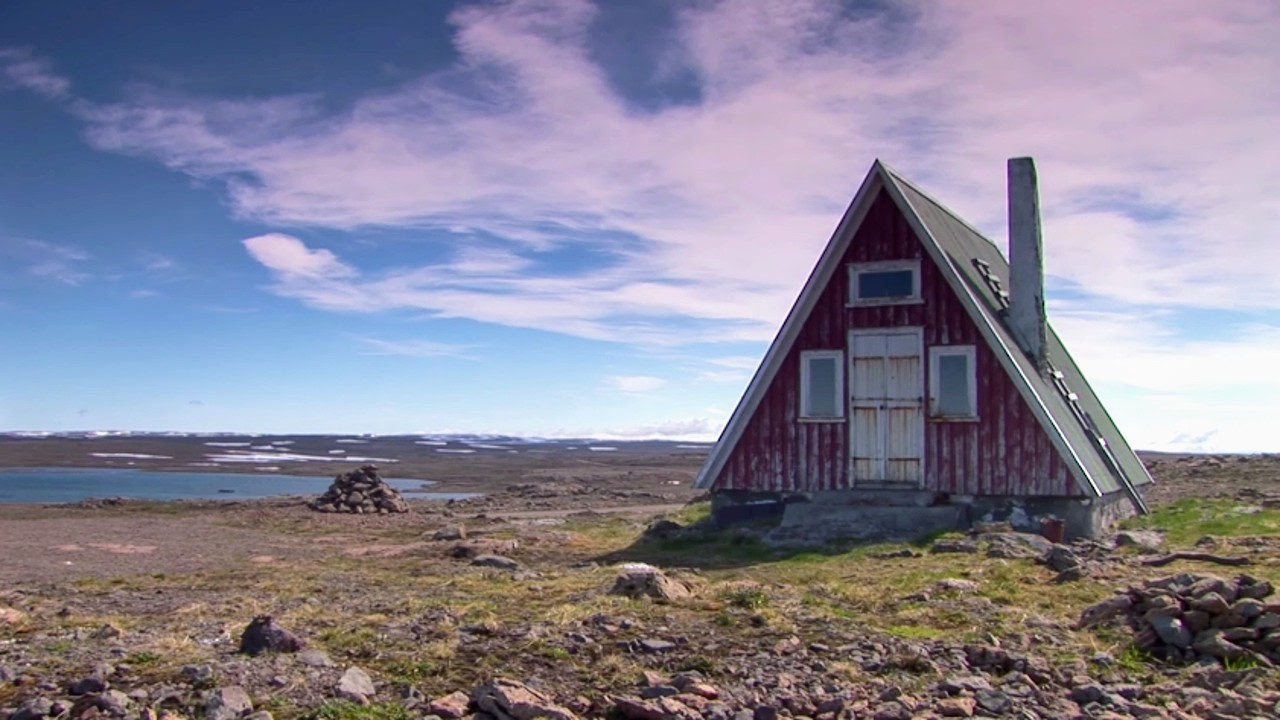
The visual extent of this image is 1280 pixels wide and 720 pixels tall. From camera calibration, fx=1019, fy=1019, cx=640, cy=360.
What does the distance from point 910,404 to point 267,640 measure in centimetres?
1276

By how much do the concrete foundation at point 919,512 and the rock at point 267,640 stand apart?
11.4 metres

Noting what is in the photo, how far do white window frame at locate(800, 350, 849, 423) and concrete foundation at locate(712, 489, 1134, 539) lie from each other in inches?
54.2

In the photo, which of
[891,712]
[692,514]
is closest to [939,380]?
[692,514]

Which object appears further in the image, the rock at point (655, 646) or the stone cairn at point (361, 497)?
the stone cairn at point (361, 497)

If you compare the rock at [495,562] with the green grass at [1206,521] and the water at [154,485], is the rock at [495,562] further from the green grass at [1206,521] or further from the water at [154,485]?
the water at [154,485]

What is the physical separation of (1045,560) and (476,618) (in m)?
7.91

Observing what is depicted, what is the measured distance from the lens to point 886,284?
18.7 m

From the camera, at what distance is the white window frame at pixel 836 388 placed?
18.8 meters

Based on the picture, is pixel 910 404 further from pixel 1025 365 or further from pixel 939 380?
pixel 1025 365

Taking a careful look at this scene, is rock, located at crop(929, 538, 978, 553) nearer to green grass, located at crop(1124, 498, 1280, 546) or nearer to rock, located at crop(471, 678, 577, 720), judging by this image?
green grass, located at crop(1124, 498, 1280, 546)

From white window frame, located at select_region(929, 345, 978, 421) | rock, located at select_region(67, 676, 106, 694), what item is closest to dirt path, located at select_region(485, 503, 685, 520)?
white window frame, located at select_region(929, 345, 978, 421)

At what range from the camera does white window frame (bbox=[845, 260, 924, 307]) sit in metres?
18.4

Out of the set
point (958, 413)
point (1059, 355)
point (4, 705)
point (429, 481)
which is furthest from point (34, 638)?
point (429, 481)

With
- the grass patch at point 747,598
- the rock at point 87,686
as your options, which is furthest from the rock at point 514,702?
the grass patch at point 747,598
